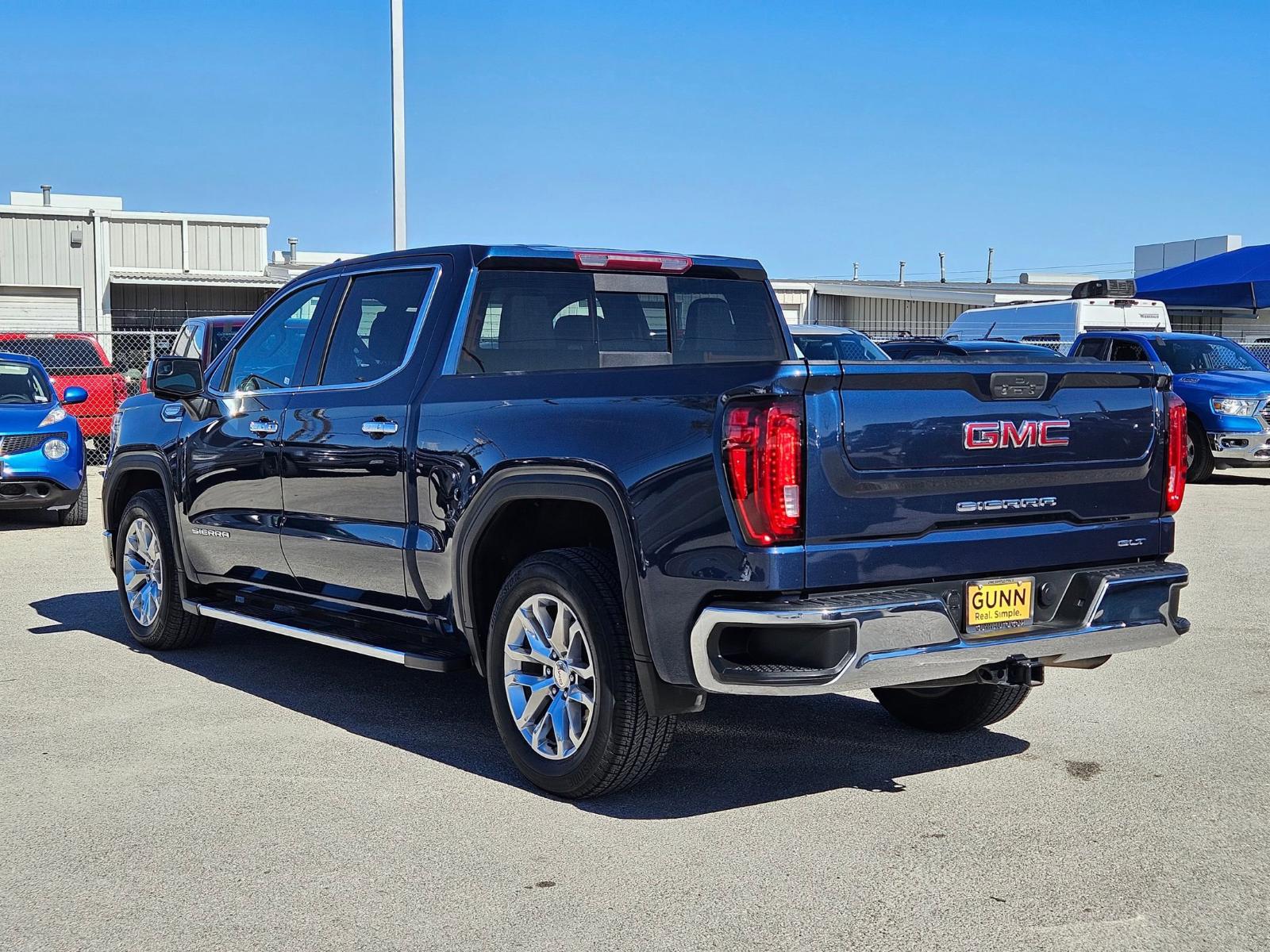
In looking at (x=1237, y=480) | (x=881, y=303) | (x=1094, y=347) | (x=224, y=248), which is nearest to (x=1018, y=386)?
(x=1094, y=347)

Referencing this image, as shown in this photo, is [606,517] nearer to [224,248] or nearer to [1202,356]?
[1202,356]

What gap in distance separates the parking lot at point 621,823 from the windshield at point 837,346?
33.2 ft

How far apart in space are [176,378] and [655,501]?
11.4 ft

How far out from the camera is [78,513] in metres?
13.8

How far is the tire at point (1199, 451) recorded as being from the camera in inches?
704

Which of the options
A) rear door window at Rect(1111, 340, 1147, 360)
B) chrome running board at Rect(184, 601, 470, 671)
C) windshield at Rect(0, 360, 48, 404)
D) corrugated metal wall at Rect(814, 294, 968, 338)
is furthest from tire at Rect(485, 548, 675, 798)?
corrugated metal wall at Rect(814, 294, 968, 338)

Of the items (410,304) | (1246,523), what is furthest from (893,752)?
(1246,523)

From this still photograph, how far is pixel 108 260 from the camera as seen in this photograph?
3588cm

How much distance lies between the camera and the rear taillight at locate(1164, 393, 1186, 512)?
5.22 m

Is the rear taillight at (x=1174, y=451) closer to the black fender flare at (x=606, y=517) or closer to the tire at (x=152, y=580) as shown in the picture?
the black fender flare at (x=606, y=517)

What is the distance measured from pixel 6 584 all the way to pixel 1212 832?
26.8 feet

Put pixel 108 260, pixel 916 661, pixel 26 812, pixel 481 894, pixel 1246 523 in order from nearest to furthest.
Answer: pixel 481 894
pixel 916 661
pixel 26 812
pixel 1246 523
pixel 108 260

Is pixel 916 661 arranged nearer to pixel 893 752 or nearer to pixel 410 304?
pixel 893 752

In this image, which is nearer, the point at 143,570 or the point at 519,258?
the point at 519,258
